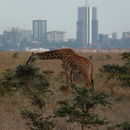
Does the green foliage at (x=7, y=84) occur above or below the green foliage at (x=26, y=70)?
below

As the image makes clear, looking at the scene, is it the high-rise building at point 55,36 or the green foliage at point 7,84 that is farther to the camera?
the high-rise building at point 55,36

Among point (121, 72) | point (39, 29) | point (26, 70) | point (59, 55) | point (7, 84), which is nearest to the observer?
point (7, 84)

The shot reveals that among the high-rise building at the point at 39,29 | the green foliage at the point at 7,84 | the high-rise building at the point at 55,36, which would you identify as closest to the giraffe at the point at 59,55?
the green foliage at the point at 7,84

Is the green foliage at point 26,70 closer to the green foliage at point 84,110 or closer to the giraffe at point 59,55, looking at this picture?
the giraffe at point 59,55

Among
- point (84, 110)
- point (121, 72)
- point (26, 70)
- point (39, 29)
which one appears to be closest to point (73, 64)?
point (121, 72)

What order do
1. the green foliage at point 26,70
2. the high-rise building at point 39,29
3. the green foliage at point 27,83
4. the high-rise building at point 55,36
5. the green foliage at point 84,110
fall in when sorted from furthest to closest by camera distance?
the high-rise building at point 39,29 → the high-rise building at point 55,36 → the green foliage at point 26,70 → the green foliage at point 27,83 → the green foliage at point 84,110

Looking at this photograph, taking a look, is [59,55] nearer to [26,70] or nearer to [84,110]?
[26,70]

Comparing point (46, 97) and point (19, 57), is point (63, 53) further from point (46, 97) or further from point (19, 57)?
point (19, 57)

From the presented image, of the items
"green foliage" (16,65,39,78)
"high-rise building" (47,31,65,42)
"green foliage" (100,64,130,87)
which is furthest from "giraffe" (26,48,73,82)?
"high-rise building" (47,31,65,42)

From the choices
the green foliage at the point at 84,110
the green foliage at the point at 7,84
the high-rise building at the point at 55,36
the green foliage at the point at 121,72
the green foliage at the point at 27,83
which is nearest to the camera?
the green foliage at the point at 84,110

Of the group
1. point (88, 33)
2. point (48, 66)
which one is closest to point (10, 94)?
point (48, 66)

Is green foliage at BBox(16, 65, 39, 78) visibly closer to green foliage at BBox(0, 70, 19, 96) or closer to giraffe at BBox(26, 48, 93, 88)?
green foliage at BBox(0, 70, 19, 96)

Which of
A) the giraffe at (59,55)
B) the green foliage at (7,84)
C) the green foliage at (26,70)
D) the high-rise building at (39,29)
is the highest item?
the high-rise building at (39,29)

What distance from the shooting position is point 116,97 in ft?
44.5
